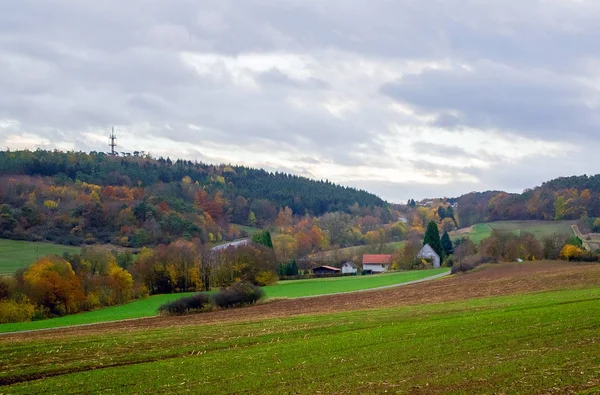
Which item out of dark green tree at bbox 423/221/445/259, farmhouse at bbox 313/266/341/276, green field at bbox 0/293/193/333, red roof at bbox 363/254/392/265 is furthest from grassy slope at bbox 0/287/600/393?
red roof at bbox 363/254/392/265

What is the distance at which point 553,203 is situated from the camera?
143125 mm

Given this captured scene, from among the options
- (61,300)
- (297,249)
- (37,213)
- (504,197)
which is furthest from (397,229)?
(61,300)

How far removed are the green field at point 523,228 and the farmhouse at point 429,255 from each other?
12613 millimetres

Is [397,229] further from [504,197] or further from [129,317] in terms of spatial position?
[129,317]

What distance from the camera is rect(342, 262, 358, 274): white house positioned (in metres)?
123

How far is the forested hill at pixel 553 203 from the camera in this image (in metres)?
136

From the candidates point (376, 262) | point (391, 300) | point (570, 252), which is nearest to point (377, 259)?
point (376, 262)

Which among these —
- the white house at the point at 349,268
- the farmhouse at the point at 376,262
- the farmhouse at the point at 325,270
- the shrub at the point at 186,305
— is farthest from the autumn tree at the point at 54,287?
the farmhouse at the point at 376,262

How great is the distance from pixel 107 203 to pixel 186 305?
284 ft

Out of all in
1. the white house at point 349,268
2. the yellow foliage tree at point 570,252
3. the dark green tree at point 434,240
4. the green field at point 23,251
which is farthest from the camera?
the white house at point 349,268

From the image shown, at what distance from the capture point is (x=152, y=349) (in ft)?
88.2

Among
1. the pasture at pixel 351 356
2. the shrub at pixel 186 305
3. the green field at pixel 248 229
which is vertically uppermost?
the green field at pixel 248 229

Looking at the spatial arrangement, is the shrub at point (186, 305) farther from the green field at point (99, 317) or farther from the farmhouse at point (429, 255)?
the farmhouse at point (429, 255)

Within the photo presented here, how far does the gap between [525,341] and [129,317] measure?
43195 mm
